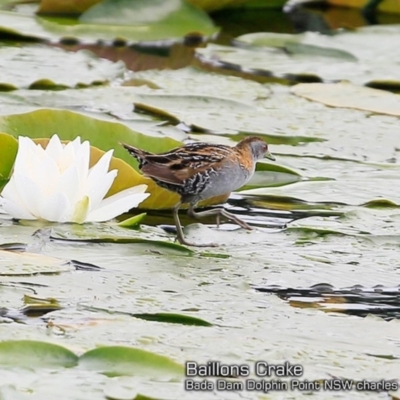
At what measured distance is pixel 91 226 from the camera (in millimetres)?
3025

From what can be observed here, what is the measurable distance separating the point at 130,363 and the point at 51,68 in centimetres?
302

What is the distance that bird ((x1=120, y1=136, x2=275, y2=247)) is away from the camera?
3270mm

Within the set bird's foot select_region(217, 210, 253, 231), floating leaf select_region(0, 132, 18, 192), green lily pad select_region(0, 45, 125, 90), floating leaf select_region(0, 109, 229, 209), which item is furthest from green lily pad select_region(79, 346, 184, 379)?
green lily pad select_region(0, 45, 125, 90)

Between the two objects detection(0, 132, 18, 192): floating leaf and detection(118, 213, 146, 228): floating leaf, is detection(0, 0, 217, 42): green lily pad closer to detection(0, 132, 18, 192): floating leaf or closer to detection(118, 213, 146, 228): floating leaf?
detection(0, 132, 18, 192): floating leaf

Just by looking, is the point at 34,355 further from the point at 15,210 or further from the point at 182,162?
the point at 182,162

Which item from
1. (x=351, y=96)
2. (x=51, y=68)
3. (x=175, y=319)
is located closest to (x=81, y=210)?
(x=175, y=319)

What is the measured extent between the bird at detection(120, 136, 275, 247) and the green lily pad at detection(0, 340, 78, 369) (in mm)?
1104

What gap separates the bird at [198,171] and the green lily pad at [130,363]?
3.61ft

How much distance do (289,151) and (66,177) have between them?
126 cm

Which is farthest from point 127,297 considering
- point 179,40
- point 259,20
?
point 259,20

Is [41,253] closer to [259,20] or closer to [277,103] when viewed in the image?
[277,103]

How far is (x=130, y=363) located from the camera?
6.75 feet

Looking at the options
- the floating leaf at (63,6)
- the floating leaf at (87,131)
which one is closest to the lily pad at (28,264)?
the floating leaf at (87,131)

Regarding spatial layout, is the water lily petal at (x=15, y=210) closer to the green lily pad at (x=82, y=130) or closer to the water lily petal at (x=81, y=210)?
the water lily petal at (x=81, y=210)
